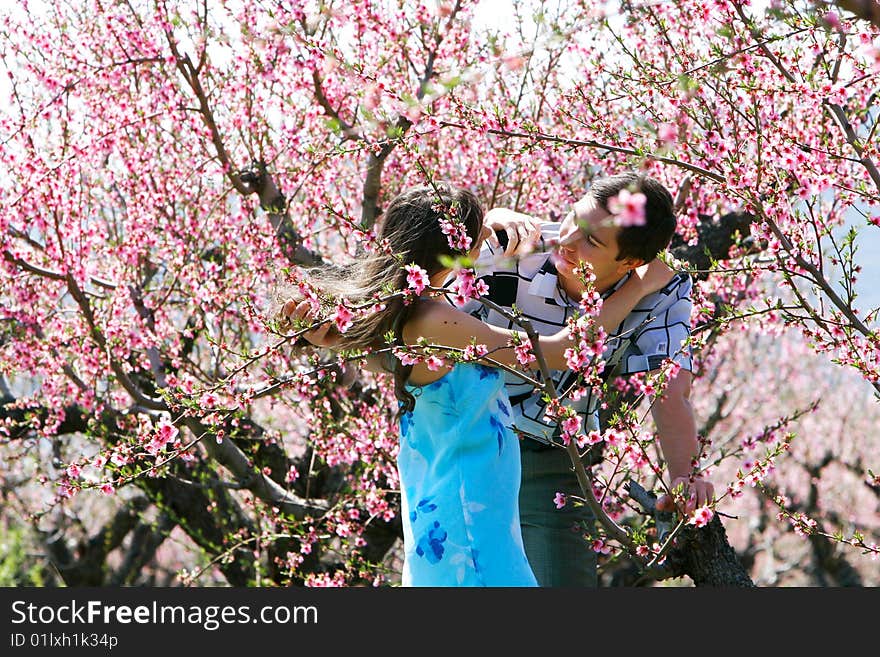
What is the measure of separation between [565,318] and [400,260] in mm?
917

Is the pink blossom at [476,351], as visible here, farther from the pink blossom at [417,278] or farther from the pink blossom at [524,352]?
the pink blossom at [417,278]

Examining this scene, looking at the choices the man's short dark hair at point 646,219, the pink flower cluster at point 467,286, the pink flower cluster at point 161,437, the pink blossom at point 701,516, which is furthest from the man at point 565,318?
the pink flower cluster at point 161,437

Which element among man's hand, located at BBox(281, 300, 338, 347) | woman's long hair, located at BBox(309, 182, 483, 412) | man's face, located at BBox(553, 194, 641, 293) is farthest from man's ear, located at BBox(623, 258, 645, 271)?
man's hand, located at BBox(281, 300, 338, 347)

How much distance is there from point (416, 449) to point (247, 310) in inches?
24.4

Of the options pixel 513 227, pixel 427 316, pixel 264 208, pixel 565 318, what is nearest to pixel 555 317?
pixel 565 318

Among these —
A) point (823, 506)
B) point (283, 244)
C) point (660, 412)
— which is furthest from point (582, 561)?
point (823, 506)

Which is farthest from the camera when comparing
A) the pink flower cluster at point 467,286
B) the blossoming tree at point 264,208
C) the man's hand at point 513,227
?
the blossoming tree at point 264,208

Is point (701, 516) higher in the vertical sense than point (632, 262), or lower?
lower

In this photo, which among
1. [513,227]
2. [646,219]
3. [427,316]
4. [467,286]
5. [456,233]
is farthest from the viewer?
[513,227]

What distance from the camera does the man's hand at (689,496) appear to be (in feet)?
8.21

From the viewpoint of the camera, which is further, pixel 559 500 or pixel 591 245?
pixel 559 500

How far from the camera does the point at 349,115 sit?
15.7 feet

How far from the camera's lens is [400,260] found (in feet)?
7.59

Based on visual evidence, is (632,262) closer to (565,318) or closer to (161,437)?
(565,318)
